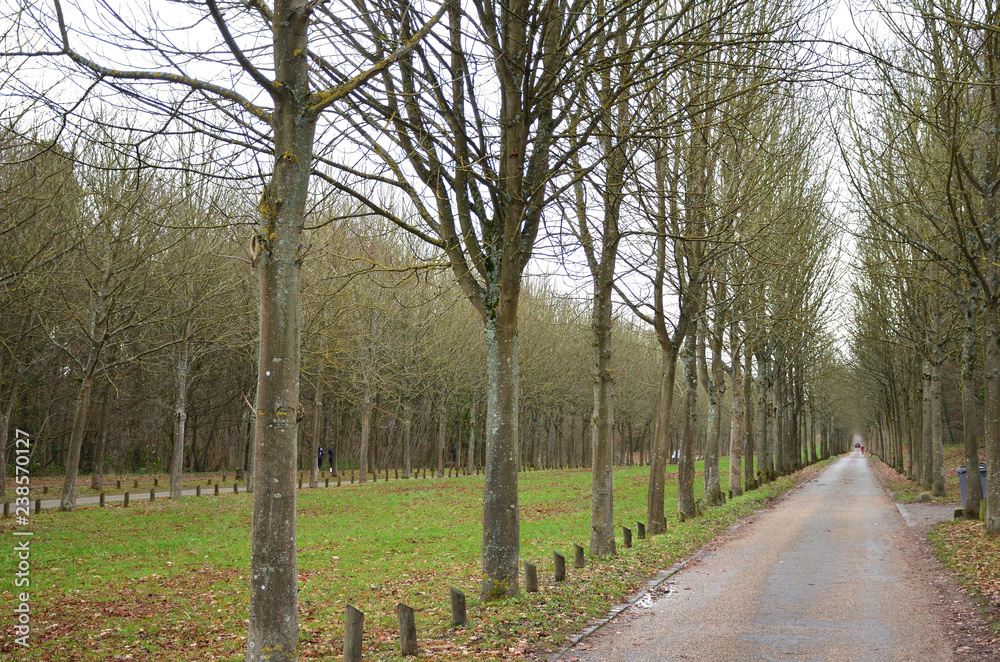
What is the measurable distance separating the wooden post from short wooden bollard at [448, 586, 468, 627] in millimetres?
1575

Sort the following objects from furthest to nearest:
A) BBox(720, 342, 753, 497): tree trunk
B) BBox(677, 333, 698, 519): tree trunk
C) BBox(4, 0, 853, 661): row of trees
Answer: BBox(720, 342, 753, 497): tree trunk, BBox(677, 333, 698, 519): tree trunk, BBox(4, 0, 853, 661): row of trees

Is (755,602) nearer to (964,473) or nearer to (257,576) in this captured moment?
(257,576)

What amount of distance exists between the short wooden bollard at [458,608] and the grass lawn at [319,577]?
12cm

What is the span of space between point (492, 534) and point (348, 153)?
5.08 metres

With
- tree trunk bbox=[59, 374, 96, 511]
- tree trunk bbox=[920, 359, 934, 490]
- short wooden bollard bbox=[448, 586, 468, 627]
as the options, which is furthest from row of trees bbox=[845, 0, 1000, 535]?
tree trunk bbox=[59, 374, 96, 511]

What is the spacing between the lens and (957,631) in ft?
25.1

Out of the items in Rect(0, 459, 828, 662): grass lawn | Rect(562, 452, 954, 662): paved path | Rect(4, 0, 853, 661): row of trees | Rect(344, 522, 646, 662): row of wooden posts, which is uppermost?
Rect(4, 0, 853, 661): row of trees

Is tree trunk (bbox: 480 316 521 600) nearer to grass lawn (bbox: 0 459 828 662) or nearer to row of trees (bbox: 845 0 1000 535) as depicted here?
grass lawn (bbox: 0 459 828 662)

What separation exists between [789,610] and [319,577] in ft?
25.0

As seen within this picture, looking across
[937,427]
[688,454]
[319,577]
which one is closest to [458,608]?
[319,577]

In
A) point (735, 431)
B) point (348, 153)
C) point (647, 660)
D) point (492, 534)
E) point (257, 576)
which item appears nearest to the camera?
point (257, 576)

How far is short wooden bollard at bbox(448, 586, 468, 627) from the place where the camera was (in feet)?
25.1

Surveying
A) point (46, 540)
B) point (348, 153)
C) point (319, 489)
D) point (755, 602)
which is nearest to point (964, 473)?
point (755, 602)

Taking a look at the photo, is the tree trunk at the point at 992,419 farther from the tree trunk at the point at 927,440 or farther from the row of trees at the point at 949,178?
the tree trunk at the point at 927,440
